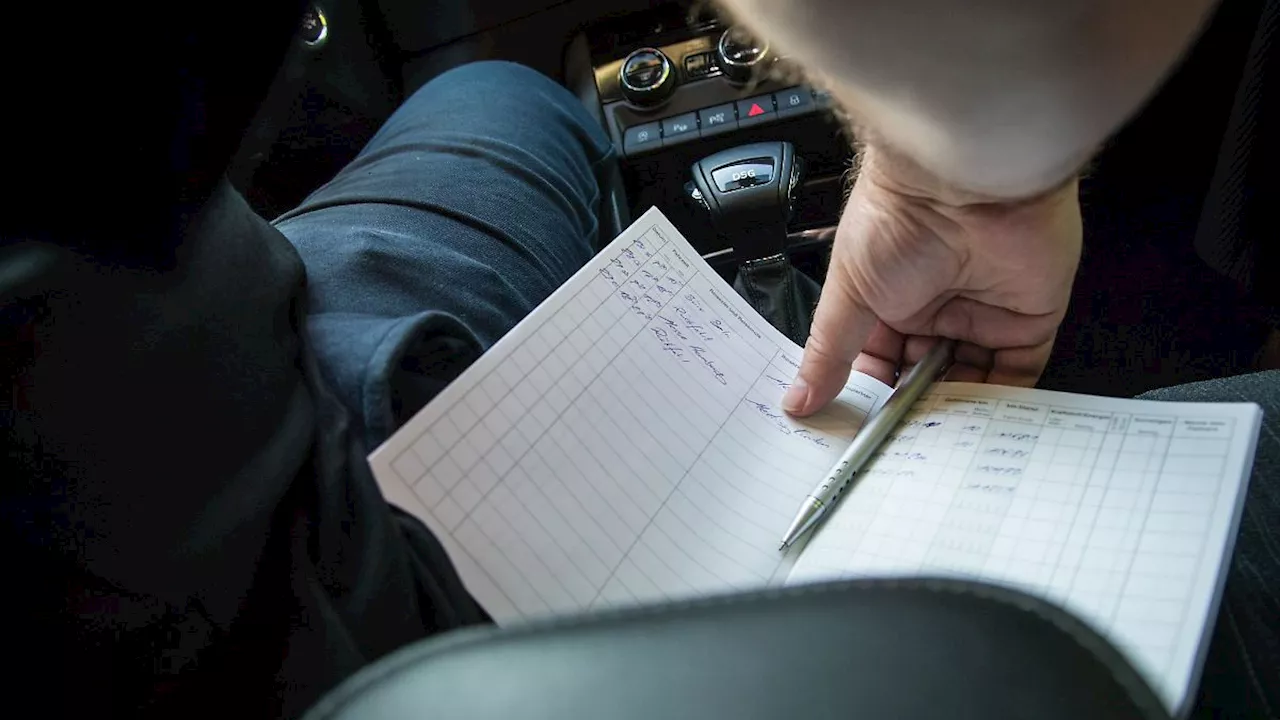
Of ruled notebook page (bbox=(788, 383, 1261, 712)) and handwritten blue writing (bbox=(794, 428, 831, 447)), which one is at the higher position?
ruled notebook page (bbox=(788, 383, 1261, 712))

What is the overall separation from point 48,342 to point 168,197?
0.08 metres

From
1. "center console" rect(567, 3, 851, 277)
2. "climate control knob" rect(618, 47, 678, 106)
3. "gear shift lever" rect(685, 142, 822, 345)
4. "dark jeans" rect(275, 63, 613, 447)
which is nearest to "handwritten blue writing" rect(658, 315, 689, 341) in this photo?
"dark jeans" rect(275, 63, 613, 447)

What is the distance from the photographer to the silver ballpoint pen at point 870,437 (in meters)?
Result: 0.49

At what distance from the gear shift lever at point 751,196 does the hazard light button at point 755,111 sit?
0.24ft

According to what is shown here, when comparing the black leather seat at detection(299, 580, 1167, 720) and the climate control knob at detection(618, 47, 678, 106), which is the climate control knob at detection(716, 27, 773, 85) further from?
the black leather seat at detection(299, 580, 1167, 720)

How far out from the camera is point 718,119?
89 cm

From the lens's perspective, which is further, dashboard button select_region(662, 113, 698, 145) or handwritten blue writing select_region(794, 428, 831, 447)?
dashboard button select_region(662, 113, 698, 145)

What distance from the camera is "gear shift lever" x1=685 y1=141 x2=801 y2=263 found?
0.78 metres

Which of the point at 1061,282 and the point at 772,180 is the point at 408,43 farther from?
the point at 1061,282

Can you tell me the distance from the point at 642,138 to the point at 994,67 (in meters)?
0.47

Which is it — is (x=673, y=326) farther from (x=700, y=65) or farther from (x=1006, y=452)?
(x=700, y=65)

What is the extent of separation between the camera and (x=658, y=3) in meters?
0.96

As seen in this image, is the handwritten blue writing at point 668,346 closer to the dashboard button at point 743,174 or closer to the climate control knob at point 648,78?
the dashboard button at point 743,174

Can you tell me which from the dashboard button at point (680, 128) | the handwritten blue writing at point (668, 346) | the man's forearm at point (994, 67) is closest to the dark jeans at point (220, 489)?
the handwritten blue writing at point (668, 346)
